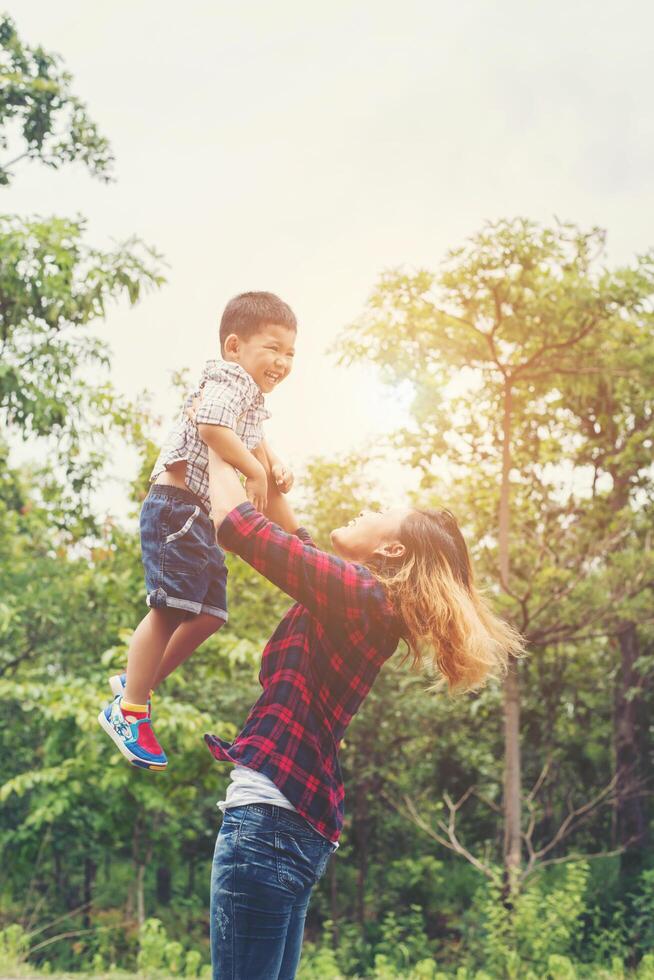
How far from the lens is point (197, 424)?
176 cm

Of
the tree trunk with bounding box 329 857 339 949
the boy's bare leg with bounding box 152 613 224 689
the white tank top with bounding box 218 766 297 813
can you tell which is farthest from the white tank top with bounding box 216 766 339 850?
A: the tree trunk with bounding box 329 857 339 949

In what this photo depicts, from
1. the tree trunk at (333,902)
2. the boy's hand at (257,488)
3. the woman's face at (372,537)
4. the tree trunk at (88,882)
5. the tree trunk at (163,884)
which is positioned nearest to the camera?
the boy's hand at (257,488)

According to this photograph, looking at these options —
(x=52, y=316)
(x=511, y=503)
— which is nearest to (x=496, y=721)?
(x=511, y=503)

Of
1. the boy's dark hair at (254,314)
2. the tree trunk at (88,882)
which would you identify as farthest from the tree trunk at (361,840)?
the boy's dark hair at (254,314)

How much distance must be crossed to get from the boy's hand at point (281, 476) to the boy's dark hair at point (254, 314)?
11.9 inches

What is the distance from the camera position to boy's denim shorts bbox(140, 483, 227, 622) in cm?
185

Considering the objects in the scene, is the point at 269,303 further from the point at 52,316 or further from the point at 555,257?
the point at 555,257

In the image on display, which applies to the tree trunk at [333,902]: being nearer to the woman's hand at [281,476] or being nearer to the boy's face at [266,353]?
the woman's hand at [281,476]

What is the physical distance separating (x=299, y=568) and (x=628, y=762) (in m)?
11.5

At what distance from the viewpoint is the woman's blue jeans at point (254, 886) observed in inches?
67.0

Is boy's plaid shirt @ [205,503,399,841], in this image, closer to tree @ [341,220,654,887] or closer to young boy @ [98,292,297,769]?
young boy @ [98,292,297,769]

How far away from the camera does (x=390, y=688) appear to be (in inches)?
419

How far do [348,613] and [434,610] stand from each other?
0.18 meters

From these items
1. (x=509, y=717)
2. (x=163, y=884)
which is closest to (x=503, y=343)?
(x=509, y=717)
